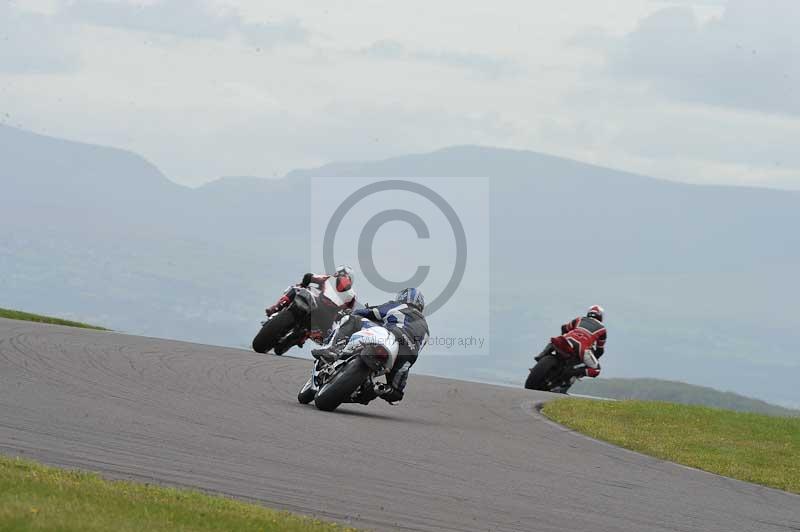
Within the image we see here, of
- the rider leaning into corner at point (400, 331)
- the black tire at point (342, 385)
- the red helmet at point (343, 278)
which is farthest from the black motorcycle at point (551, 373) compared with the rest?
the black tire at point (342, 385)

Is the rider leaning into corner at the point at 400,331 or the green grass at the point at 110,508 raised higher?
the rider leaning into corner at the point at 400,331

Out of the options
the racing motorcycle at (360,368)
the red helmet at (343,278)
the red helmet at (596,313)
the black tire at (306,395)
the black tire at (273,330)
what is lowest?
the black tire at (306,395)

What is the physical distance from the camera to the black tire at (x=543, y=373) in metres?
28.4

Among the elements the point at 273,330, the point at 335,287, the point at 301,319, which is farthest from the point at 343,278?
the point at 273,330

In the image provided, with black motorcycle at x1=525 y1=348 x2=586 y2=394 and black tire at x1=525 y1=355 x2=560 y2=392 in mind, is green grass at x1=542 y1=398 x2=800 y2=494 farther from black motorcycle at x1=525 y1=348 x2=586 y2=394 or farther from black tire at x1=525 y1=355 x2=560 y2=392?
black tire at x1=525 y1=355 x2=560 y2=392

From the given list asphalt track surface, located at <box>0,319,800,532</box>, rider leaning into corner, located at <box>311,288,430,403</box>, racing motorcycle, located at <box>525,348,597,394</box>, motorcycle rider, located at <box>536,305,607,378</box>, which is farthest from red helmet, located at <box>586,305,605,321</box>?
rider leaning into corner, located at <box>311,288,430,403</box>

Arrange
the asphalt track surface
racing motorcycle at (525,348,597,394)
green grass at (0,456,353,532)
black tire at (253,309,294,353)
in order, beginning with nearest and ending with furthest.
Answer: green grass at (0,456,353,532), the asphalt track surface, black tire at (253,309,294,353), racing motorcycle at (525,348,597,394)

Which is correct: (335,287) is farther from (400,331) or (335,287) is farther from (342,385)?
(342,385)

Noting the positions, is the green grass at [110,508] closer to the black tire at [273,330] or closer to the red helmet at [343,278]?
the red helmet at [343,278]

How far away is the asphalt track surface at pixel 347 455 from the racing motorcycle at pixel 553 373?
783cm

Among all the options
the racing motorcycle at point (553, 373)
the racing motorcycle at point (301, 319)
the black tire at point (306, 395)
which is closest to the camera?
the black tire at point (306, 395)

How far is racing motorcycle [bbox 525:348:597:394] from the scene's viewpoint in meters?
28.3

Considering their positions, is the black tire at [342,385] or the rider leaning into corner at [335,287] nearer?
the black tire at [342,385]

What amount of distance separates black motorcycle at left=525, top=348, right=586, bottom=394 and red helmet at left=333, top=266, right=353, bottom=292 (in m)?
5.80
